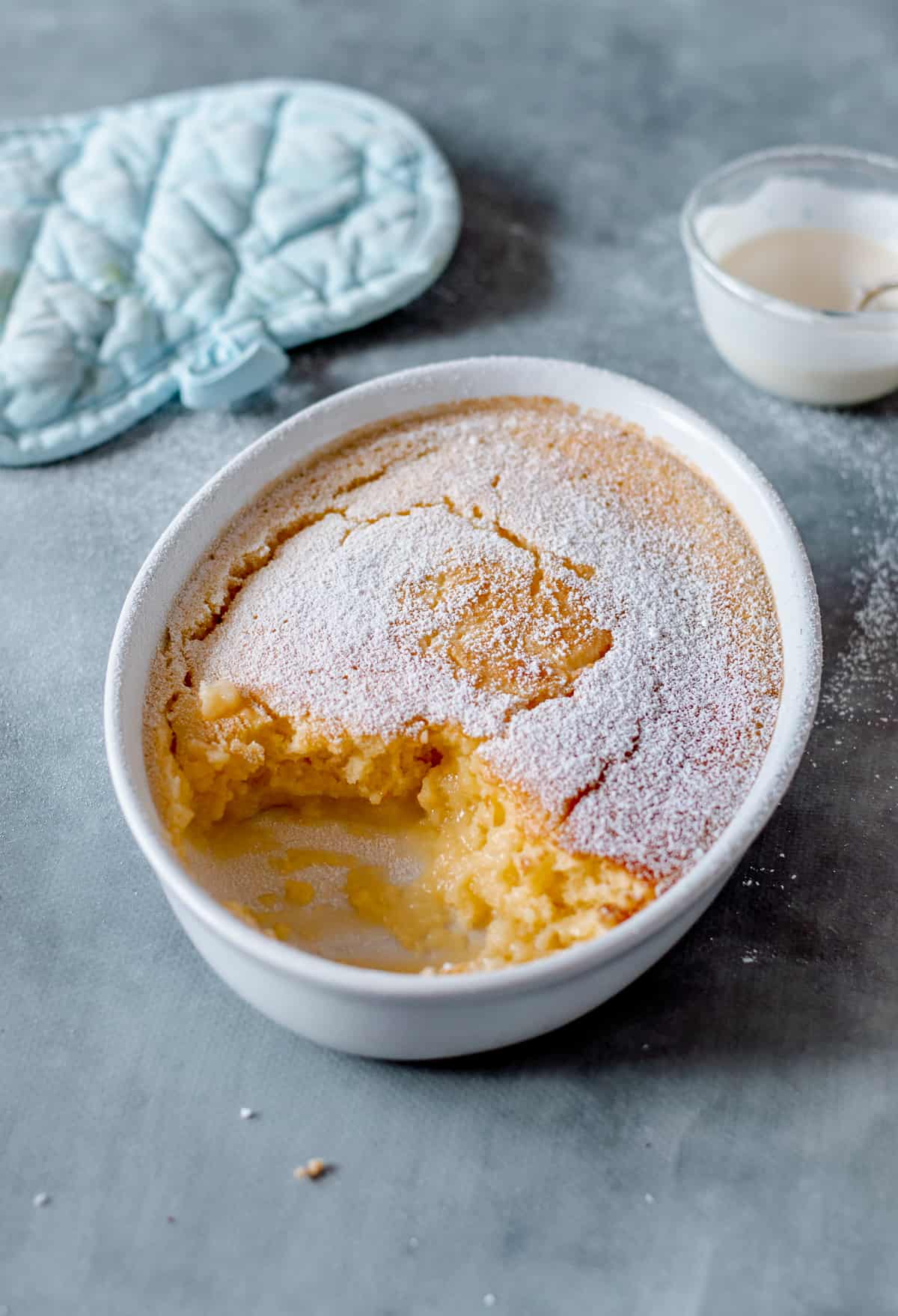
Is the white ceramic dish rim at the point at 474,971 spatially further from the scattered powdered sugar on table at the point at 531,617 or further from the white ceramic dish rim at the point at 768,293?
the white ceramic dish rim at the point at 768,293

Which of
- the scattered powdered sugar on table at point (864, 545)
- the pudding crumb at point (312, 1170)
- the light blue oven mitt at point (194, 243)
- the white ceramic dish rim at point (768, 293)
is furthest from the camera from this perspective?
the light blue oven mitt at point (194, 243)

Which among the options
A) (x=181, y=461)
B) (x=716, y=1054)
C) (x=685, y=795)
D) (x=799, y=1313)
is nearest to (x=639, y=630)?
(x=685, y=795)

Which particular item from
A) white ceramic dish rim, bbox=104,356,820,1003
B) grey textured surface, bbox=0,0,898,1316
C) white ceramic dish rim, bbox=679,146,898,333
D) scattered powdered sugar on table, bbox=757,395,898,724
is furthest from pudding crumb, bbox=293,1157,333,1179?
white ceramic dish rim, bbox=679,146,898,333

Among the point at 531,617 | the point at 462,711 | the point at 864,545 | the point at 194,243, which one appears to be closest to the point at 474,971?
Result: the point at 462,711

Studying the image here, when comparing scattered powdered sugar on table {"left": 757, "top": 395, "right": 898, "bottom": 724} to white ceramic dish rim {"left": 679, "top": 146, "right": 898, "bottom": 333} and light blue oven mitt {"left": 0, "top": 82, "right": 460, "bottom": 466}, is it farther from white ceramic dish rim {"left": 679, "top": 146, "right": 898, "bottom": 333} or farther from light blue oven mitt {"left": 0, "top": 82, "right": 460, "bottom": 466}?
light blue oven mitt {"left": 0, "top": 82, "right": 460, "bottom": 466}

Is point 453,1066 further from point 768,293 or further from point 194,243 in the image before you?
point 194,243

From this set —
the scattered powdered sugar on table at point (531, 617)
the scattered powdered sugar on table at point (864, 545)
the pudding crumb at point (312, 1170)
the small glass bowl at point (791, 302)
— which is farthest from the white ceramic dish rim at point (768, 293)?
the pudding crumb at point (312, 1170)

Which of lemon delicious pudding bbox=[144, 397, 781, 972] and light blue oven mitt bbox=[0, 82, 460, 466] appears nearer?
lemon delicious pudding bbox=[144, 397, 781, 972]
